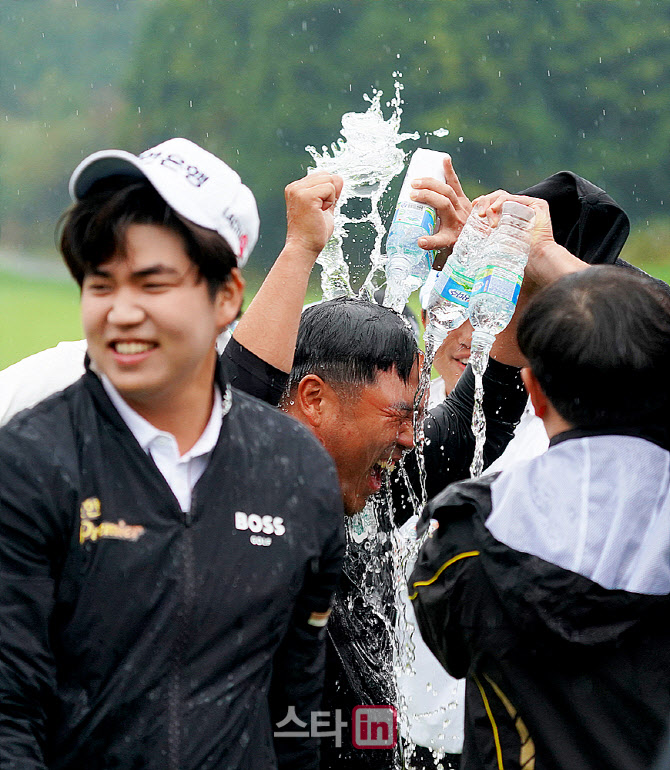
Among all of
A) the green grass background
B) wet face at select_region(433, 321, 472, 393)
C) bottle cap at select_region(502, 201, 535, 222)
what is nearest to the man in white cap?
bottle cap at select_region(502, 201, 535, 222)

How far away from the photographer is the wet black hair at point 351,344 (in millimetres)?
2729

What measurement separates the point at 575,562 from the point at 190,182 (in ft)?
2.82

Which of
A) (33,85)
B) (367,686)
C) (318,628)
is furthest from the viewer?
(33,85)

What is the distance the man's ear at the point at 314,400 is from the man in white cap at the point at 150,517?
2.41ft

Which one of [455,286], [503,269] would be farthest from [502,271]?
[455,286]

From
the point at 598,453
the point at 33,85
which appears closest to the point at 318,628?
the point at 598,453

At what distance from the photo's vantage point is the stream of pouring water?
2646 mm

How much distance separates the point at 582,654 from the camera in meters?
1.86

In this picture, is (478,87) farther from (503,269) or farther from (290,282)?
(290,282)

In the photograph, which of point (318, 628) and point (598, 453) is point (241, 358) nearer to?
point (318, 628)

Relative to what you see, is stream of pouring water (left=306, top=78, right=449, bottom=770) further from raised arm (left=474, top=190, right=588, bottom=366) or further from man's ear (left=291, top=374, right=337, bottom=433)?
raised arm (left=474, top=190, right=588, bottom=366)

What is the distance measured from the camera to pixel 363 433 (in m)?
2.69

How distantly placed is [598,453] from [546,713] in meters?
0.43

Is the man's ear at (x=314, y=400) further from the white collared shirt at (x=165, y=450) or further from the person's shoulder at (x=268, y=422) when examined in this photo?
the white collared shirt at (x=165, y=450)
